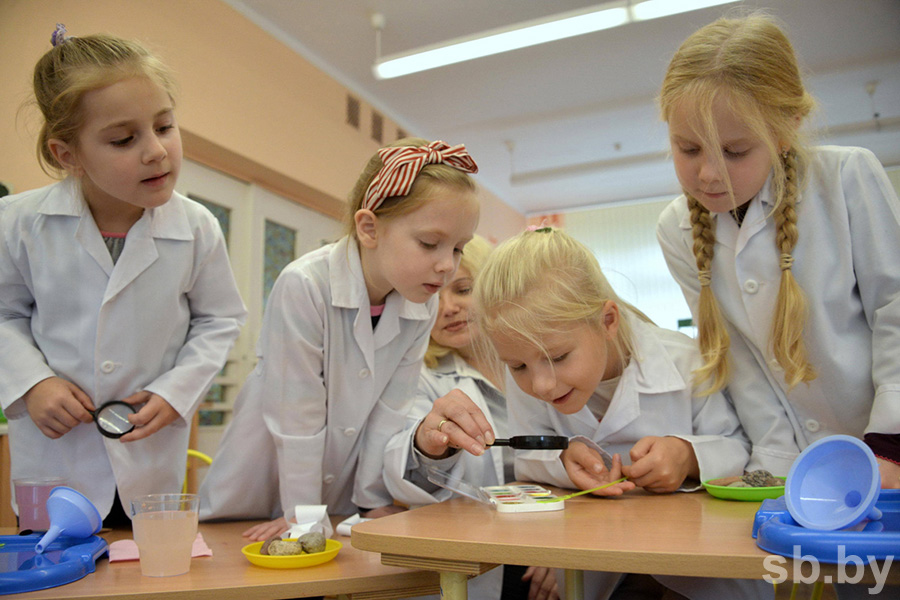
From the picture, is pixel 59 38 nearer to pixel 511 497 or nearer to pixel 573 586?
pixel 511 497

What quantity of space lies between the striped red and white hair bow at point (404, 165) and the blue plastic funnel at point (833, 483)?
3.08ft

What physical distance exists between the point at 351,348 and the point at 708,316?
2.66 ft

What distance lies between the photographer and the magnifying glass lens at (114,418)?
1383 millimetres

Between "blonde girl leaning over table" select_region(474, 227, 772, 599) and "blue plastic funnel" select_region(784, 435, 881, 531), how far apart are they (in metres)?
0.38

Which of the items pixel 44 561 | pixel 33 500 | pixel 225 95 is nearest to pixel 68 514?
pixel 44 561

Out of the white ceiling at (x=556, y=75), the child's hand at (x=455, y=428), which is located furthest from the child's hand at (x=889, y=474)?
the white ceiling at (x=556, y=75)

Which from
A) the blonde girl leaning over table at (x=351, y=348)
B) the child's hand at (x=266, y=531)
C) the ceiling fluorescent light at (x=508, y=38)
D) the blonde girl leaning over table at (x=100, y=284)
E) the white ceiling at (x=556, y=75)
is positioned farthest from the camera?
the white ceiling at (x=556, y=75)

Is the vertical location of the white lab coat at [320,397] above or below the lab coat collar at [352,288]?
below

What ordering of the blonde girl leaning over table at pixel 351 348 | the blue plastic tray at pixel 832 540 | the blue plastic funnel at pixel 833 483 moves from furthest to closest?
the blonde girl leaning over table at pixel 351 348
the blue plastic funnel at pixel 833 483
the blue plastic tray at pixel 832 540

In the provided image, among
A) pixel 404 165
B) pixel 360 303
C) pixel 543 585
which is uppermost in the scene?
pixel 404 165

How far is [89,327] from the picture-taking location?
4.86ft

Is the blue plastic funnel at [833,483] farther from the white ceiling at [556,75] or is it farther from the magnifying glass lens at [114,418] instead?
the white ceiling at [556,75]

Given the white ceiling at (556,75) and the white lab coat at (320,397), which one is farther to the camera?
the white ceiling at (556,75)

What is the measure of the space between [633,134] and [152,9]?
4.44 metres
